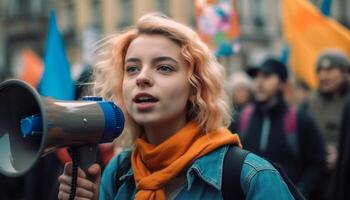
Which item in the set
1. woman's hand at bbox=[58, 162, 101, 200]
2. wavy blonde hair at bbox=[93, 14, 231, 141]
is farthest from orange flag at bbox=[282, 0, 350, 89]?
woman's hand at bbox=[58, 162, 101, 200]

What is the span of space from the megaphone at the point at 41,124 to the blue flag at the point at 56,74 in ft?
8.59

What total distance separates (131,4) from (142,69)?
Answer: 32798 mm

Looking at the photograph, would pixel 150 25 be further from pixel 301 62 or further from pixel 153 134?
pixel 301 62

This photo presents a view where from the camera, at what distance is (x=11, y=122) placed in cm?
247

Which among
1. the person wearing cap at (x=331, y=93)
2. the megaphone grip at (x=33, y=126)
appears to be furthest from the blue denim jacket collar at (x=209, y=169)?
the person wearing cap at (x=331, y=93)

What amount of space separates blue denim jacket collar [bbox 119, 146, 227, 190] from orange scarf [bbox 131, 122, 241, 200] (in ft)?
0.07

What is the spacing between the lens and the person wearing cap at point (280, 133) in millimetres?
5230

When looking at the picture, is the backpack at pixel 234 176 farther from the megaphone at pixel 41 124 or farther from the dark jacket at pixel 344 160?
the dark jacket at pixel 344 160

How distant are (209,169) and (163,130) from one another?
26cm

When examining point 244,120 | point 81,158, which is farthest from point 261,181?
point 244,120

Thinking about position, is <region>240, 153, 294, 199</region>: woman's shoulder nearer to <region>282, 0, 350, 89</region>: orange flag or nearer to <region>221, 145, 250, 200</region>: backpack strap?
<region>221, 145, 250, 200</region>: backpack strap

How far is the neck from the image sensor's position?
275 cm

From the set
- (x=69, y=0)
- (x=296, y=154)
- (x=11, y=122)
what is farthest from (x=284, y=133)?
(x=69, y=0)


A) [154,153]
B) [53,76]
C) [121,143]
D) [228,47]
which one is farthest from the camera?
[228,47]
